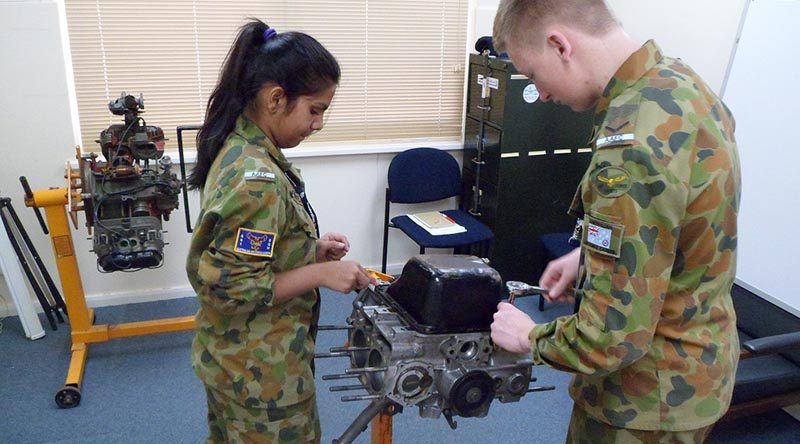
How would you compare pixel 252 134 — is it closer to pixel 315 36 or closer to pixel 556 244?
pixel 315 36

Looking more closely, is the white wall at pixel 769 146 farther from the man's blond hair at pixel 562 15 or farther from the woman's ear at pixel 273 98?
the woman's ear at pixel 273 98

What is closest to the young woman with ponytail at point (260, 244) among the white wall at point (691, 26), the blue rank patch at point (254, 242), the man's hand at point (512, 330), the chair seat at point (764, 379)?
the blue rank patch at point (254, 242)

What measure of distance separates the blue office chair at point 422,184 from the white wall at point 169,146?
192 millimetres

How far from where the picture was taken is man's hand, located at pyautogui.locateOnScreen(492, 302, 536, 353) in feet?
4.02

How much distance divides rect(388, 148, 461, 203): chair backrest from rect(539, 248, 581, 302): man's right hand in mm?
2122

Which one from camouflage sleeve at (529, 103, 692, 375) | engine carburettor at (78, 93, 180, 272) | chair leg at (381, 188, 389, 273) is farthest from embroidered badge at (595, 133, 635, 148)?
chair leg at (381, 188, 389, 273)

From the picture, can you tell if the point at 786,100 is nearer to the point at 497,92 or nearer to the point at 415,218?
the point at 497,92

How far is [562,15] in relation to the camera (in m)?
1.09

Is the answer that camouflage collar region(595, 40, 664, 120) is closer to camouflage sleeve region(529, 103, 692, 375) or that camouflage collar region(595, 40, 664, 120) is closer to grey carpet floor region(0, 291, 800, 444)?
camouflage sleeve region(529, 103, 692, 375)

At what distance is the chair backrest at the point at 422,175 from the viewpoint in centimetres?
364

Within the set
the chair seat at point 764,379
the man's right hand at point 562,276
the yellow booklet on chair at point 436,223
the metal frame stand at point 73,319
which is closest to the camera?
the man's right hand at point 562,276

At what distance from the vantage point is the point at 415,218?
3586 mm

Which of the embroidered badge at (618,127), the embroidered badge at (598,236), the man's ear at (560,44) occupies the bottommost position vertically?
the embroidered badge at (598,236)

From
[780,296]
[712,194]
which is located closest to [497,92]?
[780,296]
